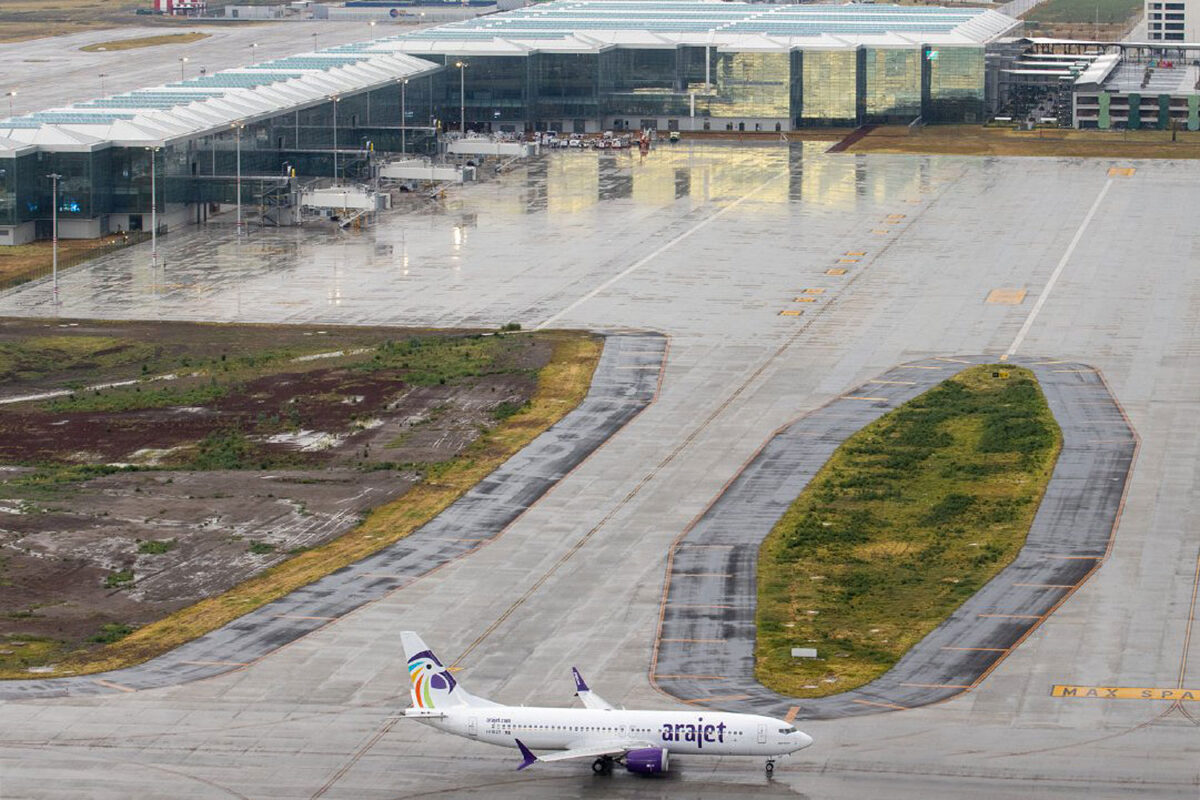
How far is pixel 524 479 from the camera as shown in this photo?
430 feet

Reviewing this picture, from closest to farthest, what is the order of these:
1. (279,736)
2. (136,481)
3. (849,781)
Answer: (849,781)
(279,736)
(136,481)

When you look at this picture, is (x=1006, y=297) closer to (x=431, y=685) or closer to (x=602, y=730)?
(x=602, y=730)

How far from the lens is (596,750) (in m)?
86.9

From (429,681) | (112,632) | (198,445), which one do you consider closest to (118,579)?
(112,632)

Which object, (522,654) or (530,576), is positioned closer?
(522,654)

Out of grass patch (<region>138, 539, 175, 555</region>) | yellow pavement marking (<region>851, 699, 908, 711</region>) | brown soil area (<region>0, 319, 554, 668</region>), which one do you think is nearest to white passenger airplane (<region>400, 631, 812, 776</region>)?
yellow pavement marking (<region>851, 699, 908, 711</region>)

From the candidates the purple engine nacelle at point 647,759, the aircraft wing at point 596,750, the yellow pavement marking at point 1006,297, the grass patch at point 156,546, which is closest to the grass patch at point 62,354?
the grass patch at point 156,546

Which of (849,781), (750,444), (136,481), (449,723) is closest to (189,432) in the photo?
(136,481)

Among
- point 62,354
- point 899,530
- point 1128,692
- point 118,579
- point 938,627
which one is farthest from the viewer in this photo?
point 62,354

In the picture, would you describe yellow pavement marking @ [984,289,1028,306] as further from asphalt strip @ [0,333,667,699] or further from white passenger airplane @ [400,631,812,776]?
white passenger airplane @ [400,631,812,776]

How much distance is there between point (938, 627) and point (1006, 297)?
8371cm

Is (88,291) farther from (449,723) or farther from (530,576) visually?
(449,723)

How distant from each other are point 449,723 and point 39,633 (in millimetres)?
27153

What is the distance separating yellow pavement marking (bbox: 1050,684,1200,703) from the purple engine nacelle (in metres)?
19.3
